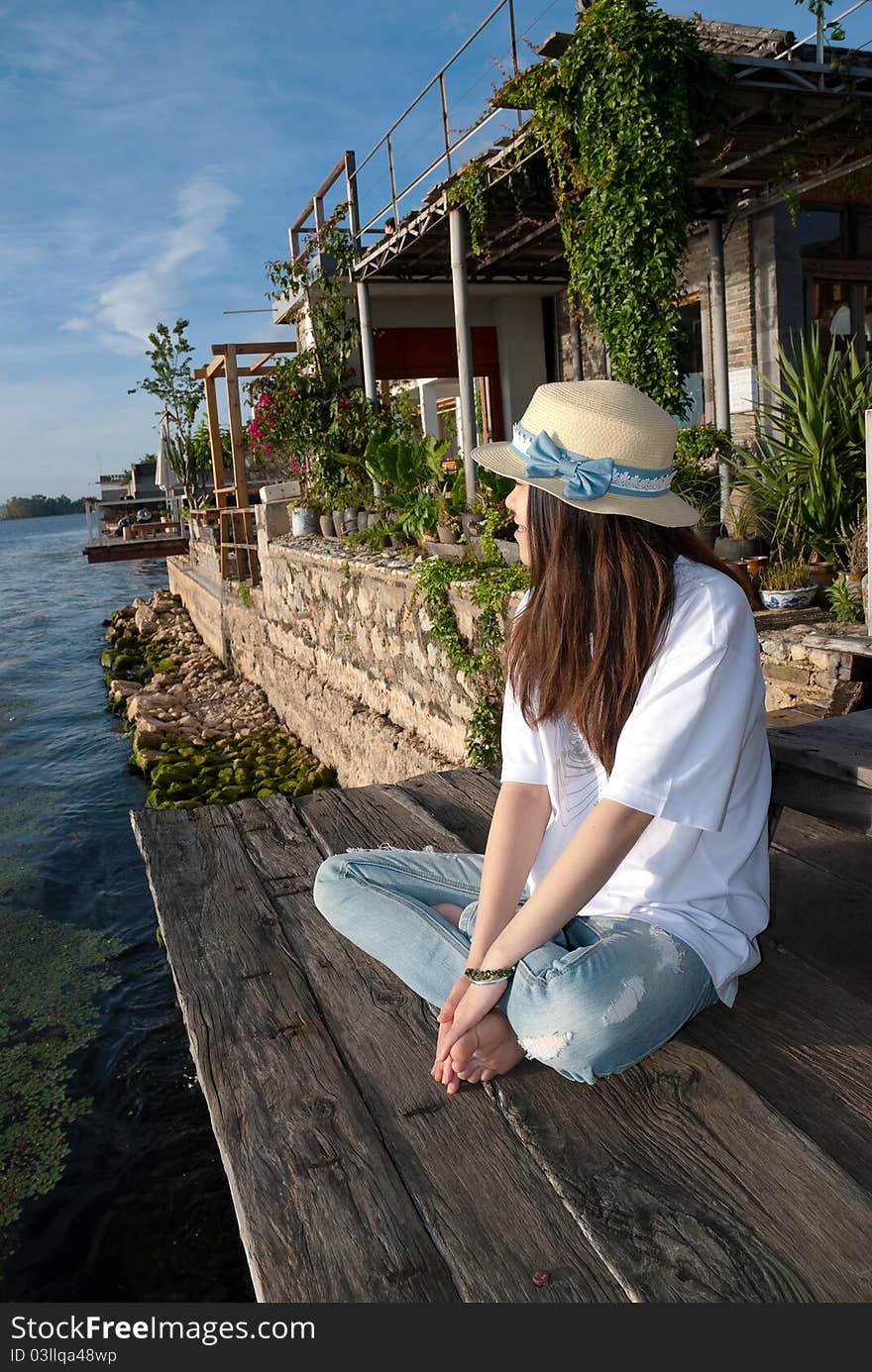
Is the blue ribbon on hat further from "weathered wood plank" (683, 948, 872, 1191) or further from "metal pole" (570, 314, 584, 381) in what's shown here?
"metal pole" (570, 314, 584, 381)

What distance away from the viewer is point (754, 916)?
1.84 meters

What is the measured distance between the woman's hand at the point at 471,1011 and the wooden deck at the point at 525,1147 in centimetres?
8

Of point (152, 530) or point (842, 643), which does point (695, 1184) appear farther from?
point (152, 530)

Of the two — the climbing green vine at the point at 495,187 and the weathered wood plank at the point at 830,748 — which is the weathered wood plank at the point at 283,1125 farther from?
the climbing green vine at the point at 495,187

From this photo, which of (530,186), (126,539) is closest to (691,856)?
(530,186)

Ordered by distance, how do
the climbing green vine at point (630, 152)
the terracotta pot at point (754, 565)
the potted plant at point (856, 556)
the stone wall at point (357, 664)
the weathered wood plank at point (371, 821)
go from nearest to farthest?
1. the weathered wood plank at point (371, 821)
2. the potted plant at point (856, 556)
3. the terracotta pot at point (754, 565)
4. the climbing green vine at point (630, 152)
5. the stone wall at point (357, 664)

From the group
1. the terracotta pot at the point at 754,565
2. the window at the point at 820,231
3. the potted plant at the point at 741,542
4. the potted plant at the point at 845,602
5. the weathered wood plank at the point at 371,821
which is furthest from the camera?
the window at the point at 820,231

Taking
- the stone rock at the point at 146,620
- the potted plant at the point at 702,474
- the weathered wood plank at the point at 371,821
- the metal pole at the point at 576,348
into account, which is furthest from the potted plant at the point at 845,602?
the stone rock at the point at 146,620

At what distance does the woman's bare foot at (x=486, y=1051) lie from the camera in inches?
68.6

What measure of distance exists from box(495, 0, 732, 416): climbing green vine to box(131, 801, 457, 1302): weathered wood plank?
5317 mm

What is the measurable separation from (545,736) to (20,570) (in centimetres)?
5597

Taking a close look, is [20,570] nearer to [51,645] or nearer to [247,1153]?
[51,645]

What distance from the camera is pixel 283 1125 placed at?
5.55 feet

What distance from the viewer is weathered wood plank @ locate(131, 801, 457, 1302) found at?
1.37m
